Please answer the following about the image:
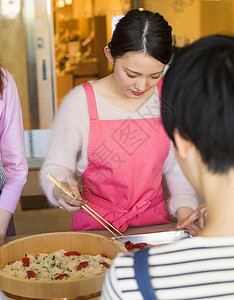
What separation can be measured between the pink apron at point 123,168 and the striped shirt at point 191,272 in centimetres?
101

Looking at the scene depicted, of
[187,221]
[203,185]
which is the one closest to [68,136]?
[187,221]

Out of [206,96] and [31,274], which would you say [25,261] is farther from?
[206,96]

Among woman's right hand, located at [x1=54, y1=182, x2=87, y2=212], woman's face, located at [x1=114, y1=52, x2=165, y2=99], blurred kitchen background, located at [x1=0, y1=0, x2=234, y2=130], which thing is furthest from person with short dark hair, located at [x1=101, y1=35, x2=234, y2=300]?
blurred kitchen background, located at [x1=0, y1=0, x2=234, y2=130]

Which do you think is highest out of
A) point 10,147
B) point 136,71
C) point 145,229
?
point 136,71

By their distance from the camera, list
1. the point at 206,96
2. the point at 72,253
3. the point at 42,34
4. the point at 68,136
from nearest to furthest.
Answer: the point at 206,96 < the point at 72,253 < the point at 68,136 < the point at 42,34

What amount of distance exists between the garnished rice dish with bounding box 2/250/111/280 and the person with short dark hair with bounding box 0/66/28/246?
1.21ft

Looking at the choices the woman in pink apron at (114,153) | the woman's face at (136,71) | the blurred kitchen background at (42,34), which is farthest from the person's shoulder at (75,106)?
the blurred kitchen background at (42,34)

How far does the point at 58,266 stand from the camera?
1.24 metres

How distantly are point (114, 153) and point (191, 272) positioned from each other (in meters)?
1.10

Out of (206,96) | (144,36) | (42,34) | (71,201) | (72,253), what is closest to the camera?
(206,96)

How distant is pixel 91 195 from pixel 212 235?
3.66ft

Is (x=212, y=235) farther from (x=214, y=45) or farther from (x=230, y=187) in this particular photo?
(x=214, y=45)

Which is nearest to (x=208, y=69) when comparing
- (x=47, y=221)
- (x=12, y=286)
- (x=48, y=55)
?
(x=12, y=286)

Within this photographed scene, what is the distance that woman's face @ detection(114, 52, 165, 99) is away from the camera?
1.59 meters
